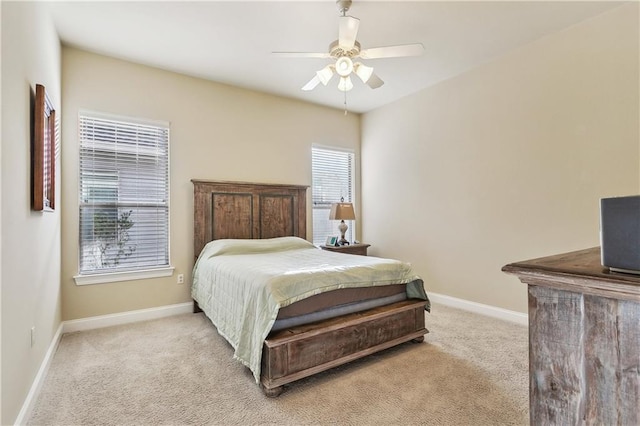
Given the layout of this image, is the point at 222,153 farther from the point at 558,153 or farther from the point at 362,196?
the point at 558,153

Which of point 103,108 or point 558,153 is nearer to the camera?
point 558,153

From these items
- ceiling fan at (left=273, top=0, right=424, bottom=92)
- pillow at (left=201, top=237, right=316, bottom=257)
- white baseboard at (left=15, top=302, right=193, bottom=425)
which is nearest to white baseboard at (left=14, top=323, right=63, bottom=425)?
white baseboard at (left=15, top=302, right=193, bottom=425)

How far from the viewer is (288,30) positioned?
2775 mm

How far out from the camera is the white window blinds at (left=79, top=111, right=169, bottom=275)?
3.18 m

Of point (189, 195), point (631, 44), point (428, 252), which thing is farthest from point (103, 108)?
point (631, 44)

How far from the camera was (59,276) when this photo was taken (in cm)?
291

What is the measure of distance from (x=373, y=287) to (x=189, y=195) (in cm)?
243

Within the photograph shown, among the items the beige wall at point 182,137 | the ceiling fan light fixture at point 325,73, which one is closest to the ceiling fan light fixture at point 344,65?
the ceiling fan light fixture at point 325,73

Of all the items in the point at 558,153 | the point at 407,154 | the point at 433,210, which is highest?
the point at 407,154

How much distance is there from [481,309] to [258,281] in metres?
2.69

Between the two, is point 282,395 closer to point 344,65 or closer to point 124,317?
point 124,317

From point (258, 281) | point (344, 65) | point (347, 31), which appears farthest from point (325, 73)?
point (258, 281)

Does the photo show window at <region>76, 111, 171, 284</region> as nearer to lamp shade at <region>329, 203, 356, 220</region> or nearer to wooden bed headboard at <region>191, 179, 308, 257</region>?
wooden bed headboard at <region>191, 179, 308, 257</region>

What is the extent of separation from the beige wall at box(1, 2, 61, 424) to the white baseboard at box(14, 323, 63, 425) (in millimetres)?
47
